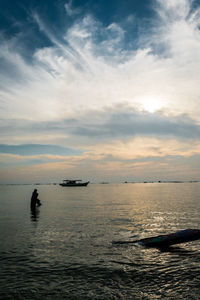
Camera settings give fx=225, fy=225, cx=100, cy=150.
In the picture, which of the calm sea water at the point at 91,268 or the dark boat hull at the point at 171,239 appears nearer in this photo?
the calm sea water at the point at 91,268

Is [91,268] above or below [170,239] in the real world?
below

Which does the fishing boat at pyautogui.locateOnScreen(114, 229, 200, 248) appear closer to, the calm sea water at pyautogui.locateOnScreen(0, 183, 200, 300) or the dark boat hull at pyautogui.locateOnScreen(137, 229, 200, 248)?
the dark boat hull at pyautogui.locateOnScreen(137, 229, 200, 248)

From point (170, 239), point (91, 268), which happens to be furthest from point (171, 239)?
point (91, 268)

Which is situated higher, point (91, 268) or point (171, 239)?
point (171, 239)

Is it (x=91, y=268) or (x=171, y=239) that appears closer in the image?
(x=91, y=268)

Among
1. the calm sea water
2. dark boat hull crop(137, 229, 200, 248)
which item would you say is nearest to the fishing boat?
dark boat hull crop(137, 229, 200, 248)

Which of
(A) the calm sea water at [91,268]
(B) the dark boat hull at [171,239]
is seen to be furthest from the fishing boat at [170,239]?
(A) the calm sea water at [91,268]

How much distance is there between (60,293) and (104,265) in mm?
3742

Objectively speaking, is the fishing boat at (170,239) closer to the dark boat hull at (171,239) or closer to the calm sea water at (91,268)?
the dark boat hull at (171,239)

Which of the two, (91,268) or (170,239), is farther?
(170,239)

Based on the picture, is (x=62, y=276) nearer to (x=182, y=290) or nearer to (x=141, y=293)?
(x=141, y=293)

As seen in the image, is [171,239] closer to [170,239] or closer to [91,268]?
[170,239]

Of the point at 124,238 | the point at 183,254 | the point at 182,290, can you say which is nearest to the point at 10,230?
the point at 124,238

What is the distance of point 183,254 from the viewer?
575 inches
